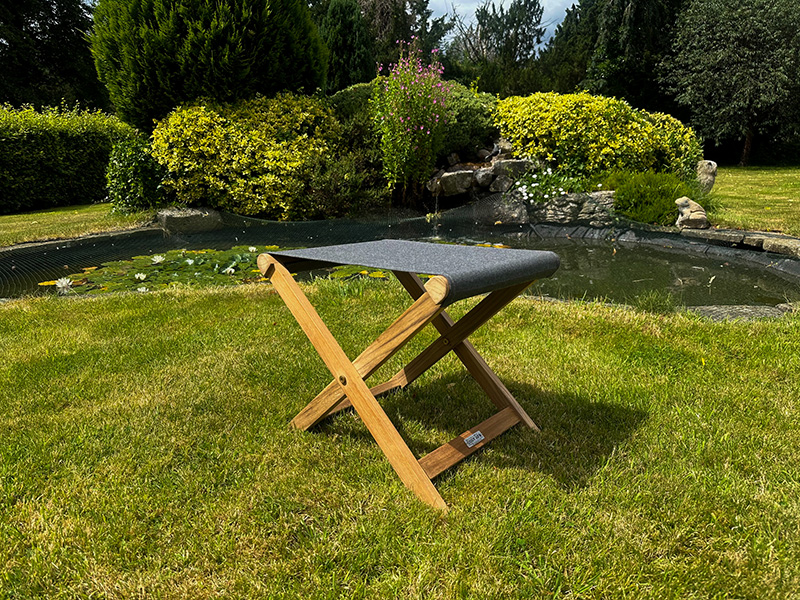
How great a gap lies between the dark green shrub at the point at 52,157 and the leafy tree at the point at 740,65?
56.3 ft

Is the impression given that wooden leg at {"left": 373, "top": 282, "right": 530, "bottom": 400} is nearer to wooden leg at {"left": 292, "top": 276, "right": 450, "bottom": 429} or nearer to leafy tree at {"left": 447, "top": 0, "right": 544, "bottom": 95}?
wooden leg at {"left": 292, "top": 276, "right": 450, "bottom": 429}

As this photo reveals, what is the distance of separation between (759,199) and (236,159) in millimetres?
9363

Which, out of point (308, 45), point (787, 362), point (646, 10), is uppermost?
point (646, 10)

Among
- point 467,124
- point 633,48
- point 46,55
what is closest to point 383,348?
point 467,124

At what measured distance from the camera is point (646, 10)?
1800 centimetres

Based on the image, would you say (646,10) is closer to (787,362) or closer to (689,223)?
(689,223)

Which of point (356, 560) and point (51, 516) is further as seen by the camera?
point (51, 516)

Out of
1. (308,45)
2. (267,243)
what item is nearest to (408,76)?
(308,45)

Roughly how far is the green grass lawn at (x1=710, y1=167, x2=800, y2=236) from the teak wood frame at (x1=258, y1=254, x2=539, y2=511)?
18.1 feet

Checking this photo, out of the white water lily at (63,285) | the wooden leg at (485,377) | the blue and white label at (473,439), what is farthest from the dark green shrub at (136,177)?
the blue and white label at (473,439)

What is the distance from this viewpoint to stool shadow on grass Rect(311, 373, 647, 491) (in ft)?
6.46

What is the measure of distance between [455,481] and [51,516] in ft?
4.35

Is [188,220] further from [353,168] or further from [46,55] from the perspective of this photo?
[46,55]

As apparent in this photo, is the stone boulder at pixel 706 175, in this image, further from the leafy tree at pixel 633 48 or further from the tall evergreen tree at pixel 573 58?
the leafy tree at pixel 633 48
